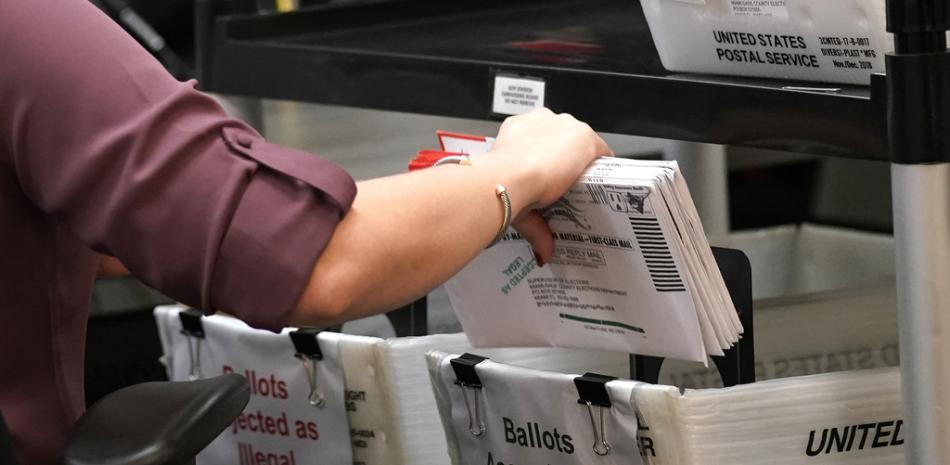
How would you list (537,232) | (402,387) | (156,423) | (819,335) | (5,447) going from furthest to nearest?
1. (819,335)
2. (402,387)
3. (537,232)
4. (156,423)
5. (5,447)

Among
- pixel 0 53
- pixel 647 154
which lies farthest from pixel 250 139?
pixel 647 154

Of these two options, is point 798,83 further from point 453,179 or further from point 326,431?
point 326,431

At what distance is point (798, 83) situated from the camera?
1.02 m

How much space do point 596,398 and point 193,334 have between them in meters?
0.54

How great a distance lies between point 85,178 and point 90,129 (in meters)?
0.03

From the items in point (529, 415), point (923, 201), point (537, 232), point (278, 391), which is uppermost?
point (923, 201)

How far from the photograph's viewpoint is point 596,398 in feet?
3.37

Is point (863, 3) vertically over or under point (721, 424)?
over

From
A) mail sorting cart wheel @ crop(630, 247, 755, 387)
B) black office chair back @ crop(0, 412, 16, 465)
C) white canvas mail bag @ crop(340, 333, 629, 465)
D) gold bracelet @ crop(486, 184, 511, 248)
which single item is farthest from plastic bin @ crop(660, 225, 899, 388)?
black office chair back @ crop(0, 412, 16, 465)

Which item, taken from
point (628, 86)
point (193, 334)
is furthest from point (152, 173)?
point (193, 334)

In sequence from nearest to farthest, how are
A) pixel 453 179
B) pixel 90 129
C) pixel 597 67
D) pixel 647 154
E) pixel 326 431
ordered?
pixel 90 129, pixel 453 179, pixel 597 67, pixel 326 431, pixel 647 154

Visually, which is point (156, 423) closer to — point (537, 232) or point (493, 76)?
point (537, 232)

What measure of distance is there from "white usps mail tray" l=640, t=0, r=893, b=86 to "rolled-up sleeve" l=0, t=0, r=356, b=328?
344 millimetres

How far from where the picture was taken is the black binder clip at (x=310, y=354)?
1.28m
